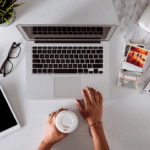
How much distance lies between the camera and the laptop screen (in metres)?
0.64

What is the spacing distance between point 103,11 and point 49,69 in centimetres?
43

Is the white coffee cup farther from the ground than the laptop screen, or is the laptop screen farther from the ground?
the laptop screen

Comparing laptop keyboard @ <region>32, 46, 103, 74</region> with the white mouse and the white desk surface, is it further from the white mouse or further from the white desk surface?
the white mouse

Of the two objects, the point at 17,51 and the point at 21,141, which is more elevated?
the point at 17,51

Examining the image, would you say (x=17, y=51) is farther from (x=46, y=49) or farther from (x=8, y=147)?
(x=8, y=147)

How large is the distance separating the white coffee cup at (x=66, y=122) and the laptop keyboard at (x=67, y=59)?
9.1 inches

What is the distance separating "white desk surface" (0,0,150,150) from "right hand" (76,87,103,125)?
3 centimetres

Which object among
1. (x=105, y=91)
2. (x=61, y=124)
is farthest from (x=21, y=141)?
(x=105, y=91)

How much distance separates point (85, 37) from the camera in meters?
0.74

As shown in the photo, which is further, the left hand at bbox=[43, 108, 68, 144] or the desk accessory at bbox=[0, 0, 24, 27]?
the left hand at bbox=[43, 108, 68, 144]

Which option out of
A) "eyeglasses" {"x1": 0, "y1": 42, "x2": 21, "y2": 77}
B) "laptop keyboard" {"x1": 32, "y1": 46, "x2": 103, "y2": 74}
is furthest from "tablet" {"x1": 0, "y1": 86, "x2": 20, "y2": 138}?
"laptop keyboard" {"x1": 32, "y1": 46, "x2": 103, "y2": 74}

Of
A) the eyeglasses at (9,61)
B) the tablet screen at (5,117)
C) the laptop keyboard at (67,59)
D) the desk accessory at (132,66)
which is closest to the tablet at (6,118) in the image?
the tablet screen at (5,117)

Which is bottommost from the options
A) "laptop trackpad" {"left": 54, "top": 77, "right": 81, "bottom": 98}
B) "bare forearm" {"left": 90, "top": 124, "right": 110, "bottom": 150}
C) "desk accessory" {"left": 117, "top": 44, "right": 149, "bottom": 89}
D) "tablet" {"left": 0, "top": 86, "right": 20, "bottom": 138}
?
"bare forearm" {"left": 90, "top": 124, "right": 110, "bottom": 150}

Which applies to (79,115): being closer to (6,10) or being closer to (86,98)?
(86,98)
